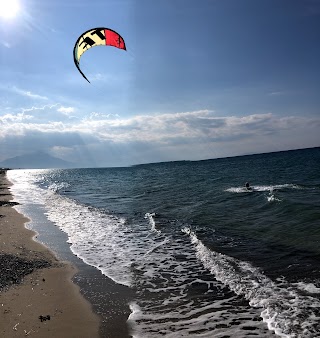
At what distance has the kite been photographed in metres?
12.8

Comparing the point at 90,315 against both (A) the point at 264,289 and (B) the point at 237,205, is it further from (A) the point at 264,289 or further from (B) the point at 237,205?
(B) the point at 237,205

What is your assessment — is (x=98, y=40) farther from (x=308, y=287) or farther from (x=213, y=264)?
(x=308, y=287)

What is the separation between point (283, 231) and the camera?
1652 centimetres

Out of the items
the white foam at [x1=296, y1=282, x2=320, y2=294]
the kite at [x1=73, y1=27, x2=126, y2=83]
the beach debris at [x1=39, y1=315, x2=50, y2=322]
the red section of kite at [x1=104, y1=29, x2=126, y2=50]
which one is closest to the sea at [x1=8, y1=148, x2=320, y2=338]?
the white foam at [x1=296, y1=282, x2=320, y2=294]

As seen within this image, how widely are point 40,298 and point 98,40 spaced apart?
400 inches

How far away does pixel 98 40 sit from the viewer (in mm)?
13594

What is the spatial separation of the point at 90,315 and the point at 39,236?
1010cm

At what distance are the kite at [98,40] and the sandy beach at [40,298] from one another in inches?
304

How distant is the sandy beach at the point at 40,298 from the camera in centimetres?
718

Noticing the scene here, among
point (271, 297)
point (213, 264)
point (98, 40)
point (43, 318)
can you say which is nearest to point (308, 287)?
point (271, 297)

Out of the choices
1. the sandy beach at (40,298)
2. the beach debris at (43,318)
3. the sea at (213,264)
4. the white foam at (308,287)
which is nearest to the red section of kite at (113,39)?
the sea at (213,264)

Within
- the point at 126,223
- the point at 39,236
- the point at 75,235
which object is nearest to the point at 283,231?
the point at 126,223

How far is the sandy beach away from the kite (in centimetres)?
771

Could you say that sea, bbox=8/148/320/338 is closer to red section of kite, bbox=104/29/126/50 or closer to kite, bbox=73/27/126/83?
kite, bbox=73/27/126/83
